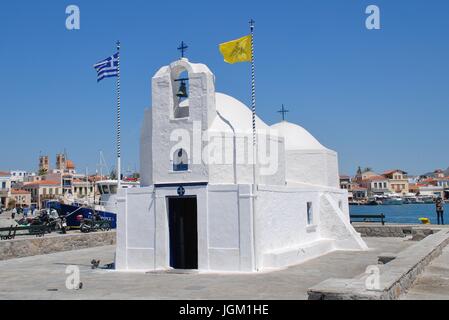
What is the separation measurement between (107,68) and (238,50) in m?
5.31

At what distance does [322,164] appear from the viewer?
23.0m

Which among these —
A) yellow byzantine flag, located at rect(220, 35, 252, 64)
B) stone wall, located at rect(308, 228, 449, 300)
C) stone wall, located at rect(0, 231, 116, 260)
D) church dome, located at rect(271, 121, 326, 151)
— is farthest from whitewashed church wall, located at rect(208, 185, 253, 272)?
stone wall, located at rect(0, 231, 116, 260)

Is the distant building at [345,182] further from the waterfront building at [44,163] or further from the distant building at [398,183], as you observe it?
the waterfront building at [44,163]

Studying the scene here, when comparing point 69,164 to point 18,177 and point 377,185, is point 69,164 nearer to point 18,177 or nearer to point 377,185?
point 18,177

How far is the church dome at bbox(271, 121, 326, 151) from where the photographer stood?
23.5 meters

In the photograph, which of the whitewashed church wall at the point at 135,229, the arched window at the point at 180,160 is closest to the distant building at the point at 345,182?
the arched window at the point at 180,160

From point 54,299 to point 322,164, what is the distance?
1490 cm

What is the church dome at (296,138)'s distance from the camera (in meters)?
23.5

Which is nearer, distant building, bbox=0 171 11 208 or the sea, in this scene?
the sea

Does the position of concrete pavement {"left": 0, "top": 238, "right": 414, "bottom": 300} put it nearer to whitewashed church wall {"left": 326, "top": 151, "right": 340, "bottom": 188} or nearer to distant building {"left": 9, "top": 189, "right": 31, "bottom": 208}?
whitewashed church wall {"left": 326, "top": 151, "right": 340, "bottom": 188}

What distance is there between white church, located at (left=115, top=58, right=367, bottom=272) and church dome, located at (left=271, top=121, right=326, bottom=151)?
5803 millimetres

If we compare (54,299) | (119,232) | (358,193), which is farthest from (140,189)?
(358,193)

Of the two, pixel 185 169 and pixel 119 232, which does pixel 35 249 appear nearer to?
pixel 119 232

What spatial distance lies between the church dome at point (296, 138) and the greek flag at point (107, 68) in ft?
29.4
